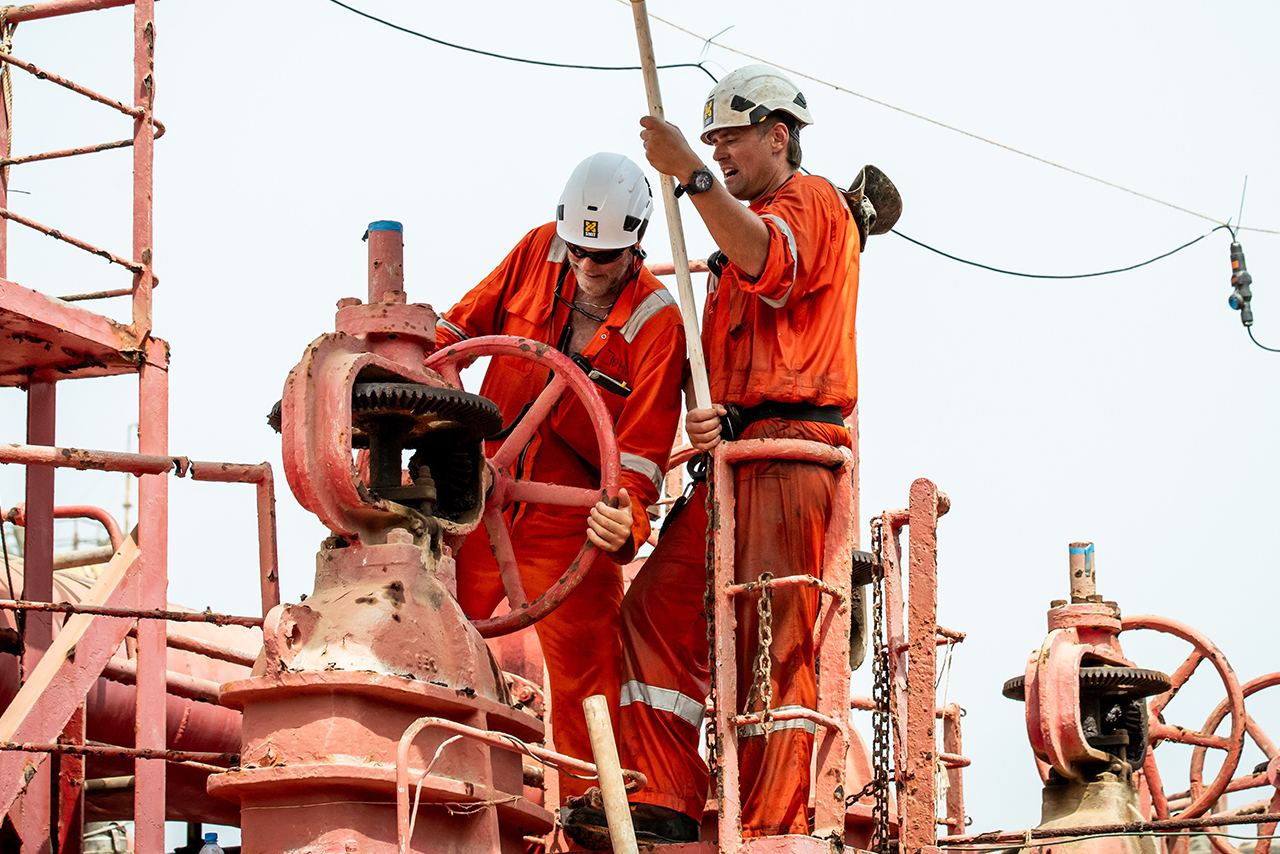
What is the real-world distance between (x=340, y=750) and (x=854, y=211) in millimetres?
3009

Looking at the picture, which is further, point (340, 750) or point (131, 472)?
point (131, 472)

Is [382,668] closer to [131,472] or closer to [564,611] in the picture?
[131,472]

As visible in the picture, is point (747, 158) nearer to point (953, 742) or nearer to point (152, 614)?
point (152, 614)

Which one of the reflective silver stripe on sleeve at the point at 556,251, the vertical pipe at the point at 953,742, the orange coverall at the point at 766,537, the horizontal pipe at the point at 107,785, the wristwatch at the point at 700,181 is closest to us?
the wristwatch at the point at 700,181

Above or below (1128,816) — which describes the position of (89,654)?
above

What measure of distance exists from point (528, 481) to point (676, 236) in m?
1.12

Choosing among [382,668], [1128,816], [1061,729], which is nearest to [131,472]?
[382,668]

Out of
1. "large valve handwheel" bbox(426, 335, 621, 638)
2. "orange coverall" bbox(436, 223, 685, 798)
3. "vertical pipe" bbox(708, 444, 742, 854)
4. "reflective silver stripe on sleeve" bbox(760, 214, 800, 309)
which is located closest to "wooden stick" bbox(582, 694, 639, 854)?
"vertical pipe" bbox(708, 444, 742, 854)

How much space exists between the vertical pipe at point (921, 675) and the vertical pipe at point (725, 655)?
23.7 inches

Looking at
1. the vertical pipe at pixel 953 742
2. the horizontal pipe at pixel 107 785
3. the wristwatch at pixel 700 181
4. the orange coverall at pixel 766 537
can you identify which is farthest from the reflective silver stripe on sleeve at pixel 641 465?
the horizontal pipe at pixel 107 785

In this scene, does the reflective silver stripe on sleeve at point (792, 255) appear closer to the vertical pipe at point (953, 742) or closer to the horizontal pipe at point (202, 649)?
the horizontal pipe at point (202, 649)

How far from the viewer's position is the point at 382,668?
5578 mm

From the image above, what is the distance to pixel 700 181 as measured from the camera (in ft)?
21.3

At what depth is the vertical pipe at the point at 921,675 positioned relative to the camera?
6.71 metres
